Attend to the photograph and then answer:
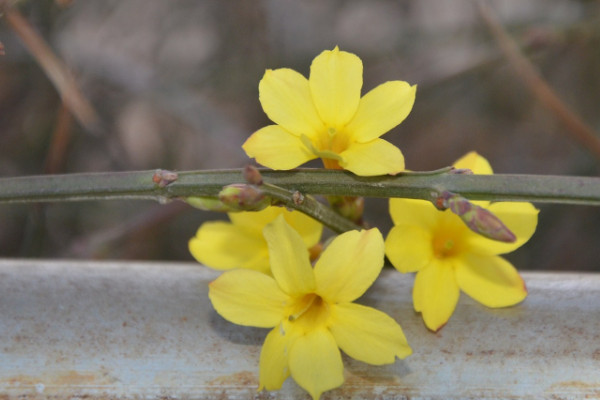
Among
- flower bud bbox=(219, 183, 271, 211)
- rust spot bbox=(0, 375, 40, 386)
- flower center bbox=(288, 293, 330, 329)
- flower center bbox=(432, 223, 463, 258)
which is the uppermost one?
flower center bbox=(432, 223, 463, 258)

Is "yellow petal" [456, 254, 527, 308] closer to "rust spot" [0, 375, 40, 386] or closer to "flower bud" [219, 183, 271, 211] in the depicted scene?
"flower bud" [219, 183, 271, 211]

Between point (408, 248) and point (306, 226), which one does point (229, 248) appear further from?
point (408, 248)

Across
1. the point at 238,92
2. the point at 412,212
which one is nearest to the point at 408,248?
the point at 412,212

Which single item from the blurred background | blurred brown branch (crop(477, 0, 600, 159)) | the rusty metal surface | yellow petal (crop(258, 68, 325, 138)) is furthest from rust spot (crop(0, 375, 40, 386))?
blurred brown branch (crop(477, 0, 600, 159))

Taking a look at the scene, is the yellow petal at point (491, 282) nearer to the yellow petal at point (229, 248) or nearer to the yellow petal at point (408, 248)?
the yellow petal at point (408, 248)

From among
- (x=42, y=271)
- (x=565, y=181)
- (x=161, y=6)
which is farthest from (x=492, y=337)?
(x=161, y=6)

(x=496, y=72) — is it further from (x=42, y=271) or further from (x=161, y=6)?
(x=42, y=271)

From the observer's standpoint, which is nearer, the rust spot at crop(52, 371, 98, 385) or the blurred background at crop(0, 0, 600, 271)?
the rust spot at crop(52, 371, 98, 385)
